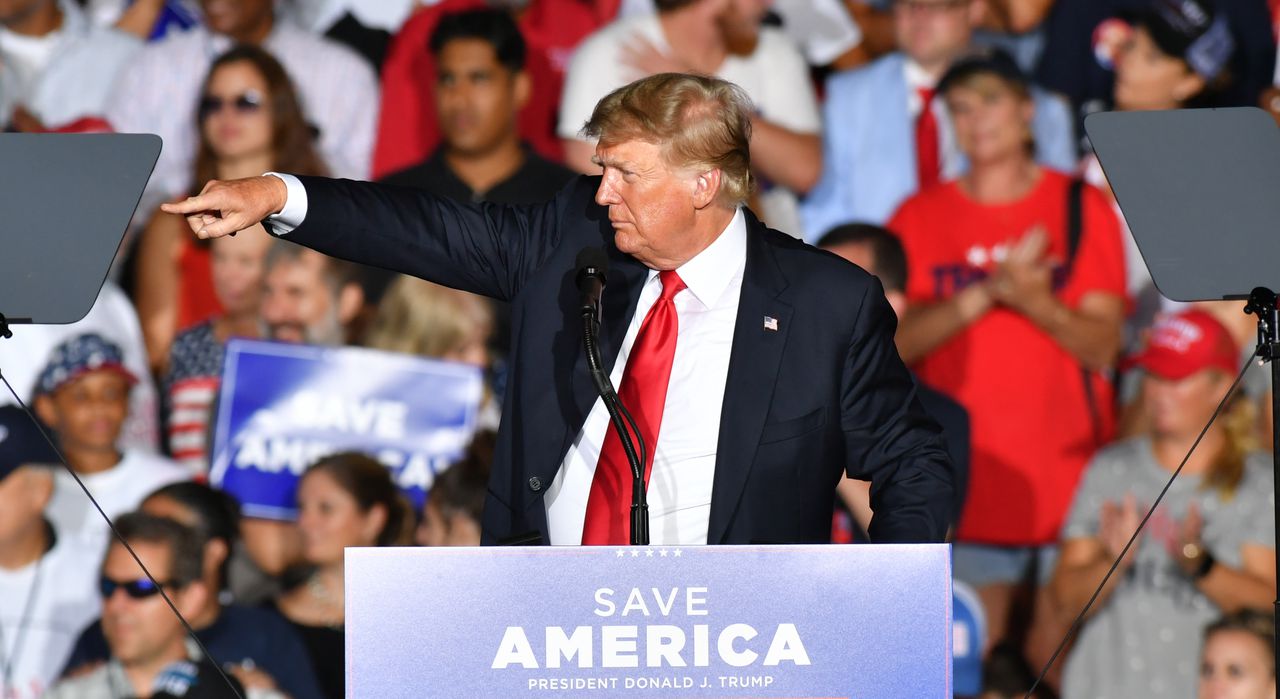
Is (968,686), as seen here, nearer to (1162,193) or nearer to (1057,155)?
(1057,155)

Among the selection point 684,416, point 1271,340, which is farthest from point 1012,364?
point 684,416

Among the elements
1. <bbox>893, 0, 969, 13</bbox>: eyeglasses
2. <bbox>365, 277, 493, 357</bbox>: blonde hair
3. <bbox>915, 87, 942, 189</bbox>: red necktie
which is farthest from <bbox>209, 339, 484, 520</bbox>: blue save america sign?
<bbox>893, 0, 969, 13</bbox>: eyeglasses

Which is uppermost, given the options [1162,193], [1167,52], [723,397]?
[1167,52]

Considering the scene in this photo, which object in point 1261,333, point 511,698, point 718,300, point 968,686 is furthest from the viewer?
point 968,686

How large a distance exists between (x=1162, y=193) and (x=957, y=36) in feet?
Result: 8.67

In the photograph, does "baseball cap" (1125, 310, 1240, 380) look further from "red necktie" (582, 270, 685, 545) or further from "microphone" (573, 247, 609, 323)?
"microphone" (573, 247, 609, 323)

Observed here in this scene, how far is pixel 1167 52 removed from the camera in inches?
193

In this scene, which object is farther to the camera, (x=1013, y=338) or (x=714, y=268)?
(x=1013, y=338)

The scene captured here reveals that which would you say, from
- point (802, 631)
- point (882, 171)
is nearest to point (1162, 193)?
point (802, 631)

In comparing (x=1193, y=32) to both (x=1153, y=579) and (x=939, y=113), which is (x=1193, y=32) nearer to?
(x=939, y=113)

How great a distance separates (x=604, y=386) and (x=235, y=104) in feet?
10.5

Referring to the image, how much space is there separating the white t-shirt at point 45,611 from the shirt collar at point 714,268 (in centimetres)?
284

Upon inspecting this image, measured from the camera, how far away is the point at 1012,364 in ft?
15.6

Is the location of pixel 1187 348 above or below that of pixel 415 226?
below
